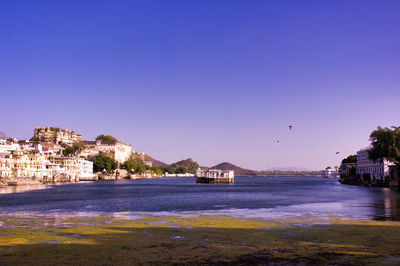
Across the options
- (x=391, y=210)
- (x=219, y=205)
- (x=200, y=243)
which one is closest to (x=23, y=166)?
(x=219, y=205)

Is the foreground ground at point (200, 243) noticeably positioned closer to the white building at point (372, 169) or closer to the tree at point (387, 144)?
the tree at point (387, 144)

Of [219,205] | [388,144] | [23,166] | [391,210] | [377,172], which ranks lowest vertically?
[219,205]

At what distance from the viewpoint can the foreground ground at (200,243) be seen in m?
19.2

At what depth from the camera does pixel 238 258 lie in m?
19.4

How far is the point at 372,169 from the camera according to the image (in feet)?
504

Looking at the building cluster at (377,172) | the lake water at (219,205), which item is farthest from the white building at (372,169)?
the lake water at (219,205)

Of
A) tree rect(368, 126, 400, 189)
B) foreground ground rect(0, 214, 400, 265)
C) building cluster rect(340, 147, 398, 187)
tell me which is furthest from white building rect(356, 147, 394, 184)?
foreground ground rect(0, 214, 400, 265)

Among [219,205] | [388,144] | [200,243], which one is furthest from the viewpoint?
[388,144]

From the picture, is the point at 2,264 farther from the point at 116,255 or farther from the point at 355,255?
the point at 355,255

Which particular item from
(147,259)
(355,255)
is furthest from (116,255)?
(355,255)

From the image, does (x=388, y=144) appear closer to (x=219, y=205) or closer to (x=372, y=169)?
(x=372, y=169)

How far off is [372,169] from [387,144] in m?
56.0

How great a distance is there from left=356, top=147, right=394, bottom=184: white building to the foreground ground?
105 metres

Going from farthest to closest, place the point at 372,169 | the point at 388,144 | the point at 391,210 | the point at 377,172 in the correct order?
the point at 372,169 < the point at 377,172 < the point at 388,144 < the point at 391,210
